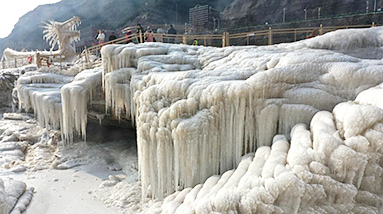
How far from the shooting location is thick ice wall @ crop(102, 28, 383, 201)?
480 centimetres

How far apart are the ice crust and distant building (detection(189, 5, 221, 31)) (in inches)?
797

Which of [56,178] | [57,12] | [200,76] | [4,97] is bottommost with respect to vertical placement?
[56,178]

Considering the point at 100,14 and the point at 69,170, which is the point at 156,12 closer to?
the point at 100,14

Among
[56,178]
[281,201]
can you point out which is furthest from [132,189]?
[281,201]

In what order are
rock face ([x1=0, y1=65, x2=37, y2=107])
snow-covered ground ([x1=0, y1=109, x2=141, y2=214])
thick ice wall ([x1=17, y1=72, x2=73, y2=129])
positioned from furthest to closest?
rock face ([x1=0, y1=65, x2=37, y2=107]) → thick ice wall ([x1=17, y1=72, x2=73, y2=129]) → snow-covered ground ([x1=0, y1=109, x2=141, y2=214])

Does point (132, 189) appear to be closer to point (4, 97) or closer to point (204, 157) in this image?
point (204, 157)

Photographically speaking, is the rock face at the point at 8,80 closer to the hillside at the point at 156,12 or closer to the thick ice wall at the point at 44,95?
the thick ice wall at the point at 44,95

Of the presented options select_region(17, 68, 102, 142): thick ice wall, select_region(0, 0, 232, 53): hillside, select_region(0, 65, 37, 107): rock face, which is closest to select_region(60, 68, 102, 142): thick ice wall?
select_region(17, 68, 102, 142): thick ice wall

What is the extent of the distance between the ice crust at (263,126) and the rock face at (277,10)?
63.4ft

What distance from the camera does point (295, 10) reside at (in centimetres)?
2494

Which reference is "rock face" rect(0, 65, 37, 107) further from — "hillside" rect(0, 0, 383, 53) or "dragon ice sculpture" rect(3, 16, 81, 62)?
"hillside" rect(0, 0, 383, 53)

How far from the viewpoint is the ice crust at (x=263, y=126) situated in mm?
3352

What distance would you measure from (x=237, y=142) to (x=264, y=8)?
24.1m

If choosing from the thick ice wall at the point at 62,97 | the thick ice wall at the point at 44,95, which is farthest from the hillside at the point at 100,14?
the thick ice wall at the point at 62,97
